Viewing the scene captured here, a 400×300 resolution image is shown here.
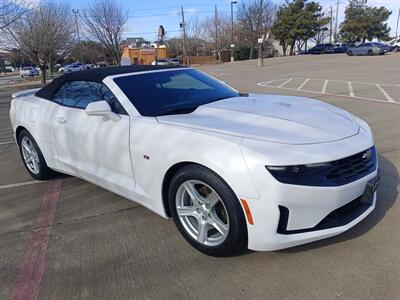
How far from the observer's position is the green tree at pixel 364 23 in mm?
58281

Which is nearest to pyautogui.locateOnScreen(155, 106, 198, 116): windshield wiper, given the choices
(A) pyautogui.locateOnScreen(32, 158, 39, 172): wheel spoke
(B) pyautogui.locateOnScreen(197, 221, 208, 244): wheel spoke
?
(B) pyautogui.locateOnScreen(197, 221, 208, 244): wheel spoke

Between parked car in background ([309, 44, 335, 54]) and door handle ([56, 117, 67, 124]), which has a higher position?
parked car in background ([309, 44, 335, 54])

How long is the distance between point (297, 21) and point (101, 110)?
59.0m

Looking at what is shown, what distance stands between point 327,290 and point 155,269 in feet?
4.06

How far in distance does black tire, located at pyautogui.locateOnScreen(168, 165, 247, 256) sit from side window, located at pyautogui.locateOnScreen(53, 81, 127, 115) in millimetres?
944

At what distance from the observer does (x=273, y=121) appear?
109 inches

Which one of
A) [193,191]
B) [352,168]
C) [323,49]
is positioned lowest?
[193,191]

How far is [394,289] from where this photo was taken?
2.25 m

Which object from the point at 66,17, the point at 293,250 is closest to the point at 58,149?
the point at 293,250

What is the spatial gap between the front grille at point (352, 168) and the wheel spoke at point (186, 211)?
3.54ft

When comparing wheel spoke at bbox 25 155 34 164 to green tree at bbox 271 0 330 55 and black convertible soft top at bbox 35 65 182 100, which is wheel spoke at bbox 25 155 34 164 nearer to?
black convertible soft top at bbox 35 65 182 100

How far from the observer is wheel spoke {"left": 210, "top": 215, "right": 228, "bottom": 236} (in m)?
2.60

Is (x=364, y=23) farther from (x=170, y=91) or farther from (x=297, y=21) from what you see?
(x=170, y=91)

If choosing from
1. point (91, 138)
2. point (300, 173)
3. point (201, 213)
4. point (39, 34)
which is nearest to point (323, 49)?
point (39, 34)
